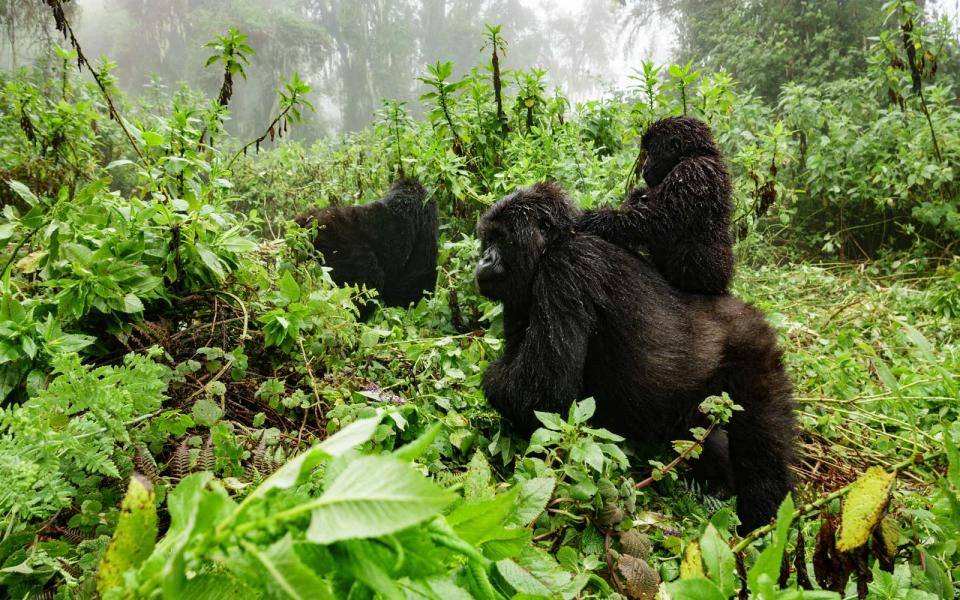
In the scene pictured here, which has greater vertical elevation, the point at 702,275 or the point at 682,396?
the point at 702,275

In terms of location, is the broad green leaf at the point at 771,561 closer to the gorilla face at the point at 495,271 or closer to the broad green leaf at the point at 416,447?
the broad green leaf at the point at 416,447

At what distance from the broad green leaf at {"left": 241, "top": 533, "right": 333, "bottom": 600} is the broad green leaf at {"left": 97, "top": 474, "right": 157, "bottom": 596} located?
24 centimetres

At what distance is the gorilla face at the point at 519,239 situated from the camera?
2164 mm

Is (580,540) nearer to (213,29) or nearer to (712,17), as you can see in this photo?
(712,17)

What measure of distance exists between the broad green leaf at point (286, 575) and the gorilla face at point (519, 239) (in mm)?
1823

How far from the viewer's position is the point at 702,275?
7.20 ft

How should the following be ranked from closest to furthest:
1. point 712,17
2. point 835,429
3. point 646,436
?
1. point 646,436
2. point 835,429
3. point 712,17

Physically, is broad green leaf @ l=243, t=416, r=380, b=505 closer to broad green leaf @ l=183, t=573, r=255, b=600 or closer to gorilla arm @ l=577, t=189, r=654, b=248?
broad green leaf @ l=183, t=573, r=255, b=600

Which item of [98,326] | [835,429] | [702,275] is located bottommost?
[835,429]

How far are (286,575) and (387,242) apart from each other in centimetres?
425

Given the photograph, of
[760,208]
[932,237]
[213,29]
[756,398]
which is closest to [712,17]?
[932,237]

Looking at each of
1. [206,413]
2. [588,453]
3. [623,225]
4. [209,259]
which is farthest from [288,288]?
[623,225]

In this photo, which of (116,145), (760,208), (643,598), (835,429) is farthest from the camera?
(116,145)

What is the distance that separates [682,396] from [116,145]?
666cm
